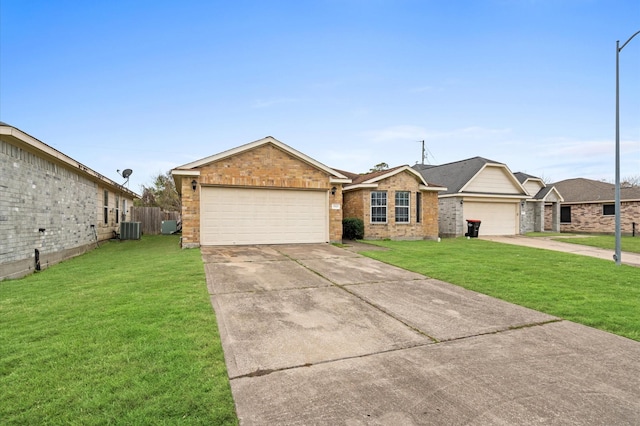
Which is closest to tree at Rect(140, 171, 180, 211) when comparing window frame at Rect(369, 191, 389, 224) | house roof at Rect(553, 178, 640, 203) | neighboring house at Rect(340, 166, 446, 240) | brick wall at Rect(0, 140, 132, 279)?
brick wall at Rect(0, 140, 132, 279)

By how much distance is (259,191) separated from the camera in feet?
43.4

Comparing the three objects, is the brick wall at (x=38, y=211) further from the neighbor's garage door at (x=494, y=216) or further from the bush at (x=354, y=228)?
the neighbor's garage door at (x=494, y=216)

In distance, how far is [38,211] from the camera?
871 centimetres

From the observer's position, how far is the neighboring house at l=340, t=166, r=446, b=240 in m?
15.8

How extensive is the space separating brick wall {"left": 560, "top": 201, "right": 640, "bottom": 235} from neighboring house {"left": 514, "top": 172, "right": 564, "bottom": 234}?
2096 mm

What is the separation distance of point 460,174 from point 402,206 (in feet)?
21.5

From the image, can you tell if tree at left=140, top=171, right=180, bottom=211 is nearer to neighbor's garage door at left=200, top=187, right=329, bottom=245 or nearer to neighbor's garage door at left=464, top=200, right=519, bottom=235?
neighbor's garage door at left=200, top=187, right=329, bottom=245

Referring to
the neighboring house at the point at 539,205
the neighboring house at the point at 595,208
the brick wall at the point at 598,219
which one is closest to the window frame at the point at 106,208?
the neighboring house at the point at 539,205

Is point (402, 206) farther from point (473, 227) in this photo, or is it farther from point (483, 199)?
point (483, 199)

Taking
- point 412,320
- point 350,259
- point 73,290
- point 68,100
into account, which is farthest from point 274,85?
point 412,320

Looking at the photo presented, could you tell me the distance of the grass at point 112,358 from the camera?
7.64ft

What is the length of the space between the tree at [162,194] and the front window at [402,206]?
23.5 m

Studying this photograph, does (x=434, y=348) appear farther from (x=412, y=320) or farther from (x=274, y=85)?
(x=274, y=85)

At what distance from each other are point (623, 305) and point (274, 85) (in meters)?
15.7
